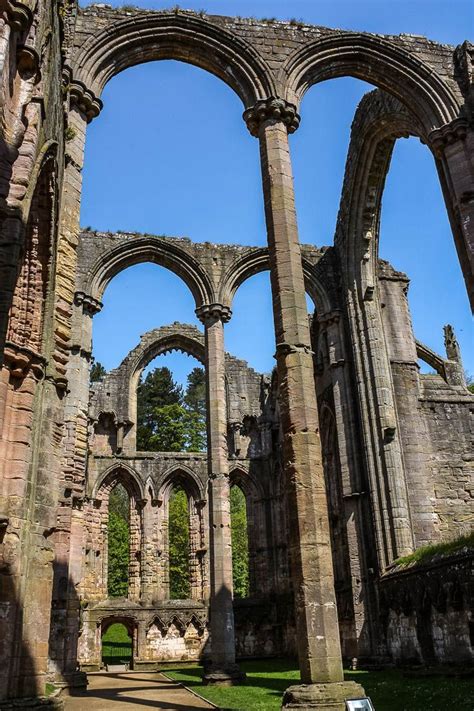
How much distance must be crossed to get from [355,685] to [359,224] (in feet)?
37.4

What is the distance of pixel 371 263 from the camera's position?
51.5 feet

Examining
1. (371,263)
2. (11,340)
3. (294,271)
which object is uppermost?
(371,263)

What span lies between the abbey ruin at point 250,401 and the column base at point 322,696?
2 centimetres

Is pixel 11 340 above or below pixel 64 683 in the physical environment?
above

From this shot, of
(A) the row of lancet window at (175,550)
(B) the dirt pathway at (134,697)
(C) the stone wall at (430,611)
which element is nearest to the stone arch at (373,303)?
(C) the stone wall at (430,611)

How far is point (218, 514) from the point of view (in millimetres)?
13023

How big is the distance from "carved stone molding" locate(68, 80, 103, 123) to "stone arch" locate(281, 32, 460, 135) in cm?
349

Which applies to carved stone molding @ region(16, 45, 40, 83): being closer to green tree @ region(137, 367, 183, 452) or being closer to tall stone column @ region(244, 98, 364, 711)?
tall stone column @ region(244, 98, 364, 711)

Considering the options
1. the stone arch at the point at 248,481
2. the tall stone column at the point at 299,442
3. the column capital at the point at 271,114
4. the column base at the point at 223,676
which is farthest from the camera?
the stone arch at the point at 248,481

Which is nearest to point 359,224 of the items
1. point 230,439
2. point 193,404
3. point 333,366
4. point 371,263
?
point 371,263

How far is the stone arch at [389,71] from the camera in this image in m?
10.7

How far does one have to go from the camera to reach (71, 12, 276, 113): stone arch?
32.1 feet

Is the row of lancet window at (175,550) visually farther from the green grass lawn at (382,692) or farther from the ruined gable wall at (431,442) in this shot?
the green grass lawn at (382,692)

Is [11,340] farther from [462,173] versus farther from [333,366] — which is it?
[333,366]
